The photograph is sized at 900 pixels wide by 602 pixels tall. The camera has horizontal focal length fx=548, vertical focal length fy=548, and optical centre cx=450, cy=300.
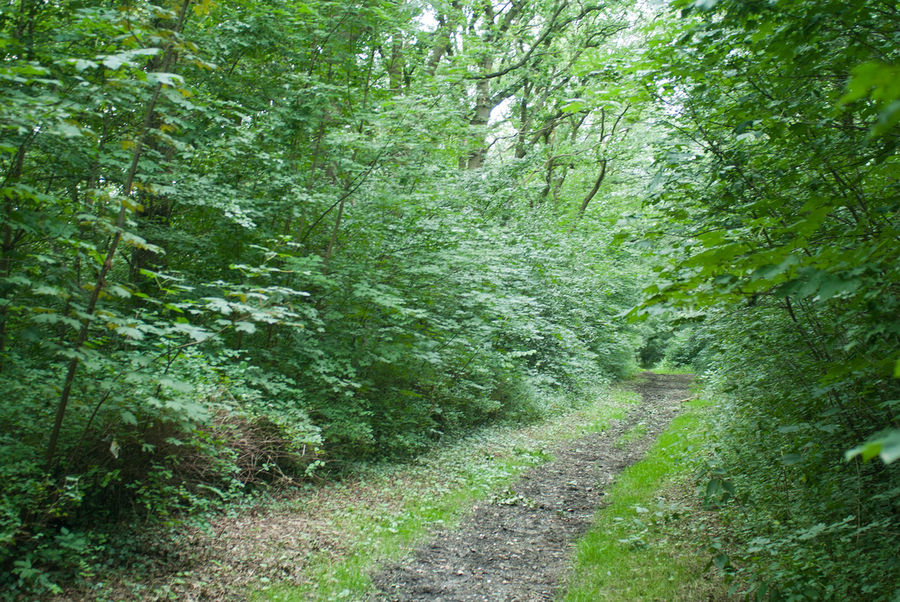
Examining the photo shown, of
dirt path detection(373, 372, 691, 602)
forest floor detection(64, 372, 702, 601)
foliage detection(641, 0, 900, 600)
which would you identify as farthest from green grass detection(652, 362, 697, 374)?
foliage detection(641, 0, 900, 600)

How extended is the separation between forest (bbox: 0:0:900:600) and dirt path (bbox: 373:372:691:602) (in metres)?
1.74

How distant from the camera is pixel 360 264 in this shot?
364 inches

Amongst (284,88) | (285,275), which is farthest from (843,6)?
(284,88)

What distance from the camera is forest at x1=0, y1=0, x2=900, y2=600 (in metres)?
3.55

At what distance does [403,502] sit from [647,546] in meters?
3.17

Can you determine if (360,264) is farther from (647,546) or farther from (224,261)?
(647,546)

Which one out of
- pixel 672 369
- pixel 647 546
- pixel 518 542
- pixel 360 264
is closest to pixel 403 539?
pixel 518 542

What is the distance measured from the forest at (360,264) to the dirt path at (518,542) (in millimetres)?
1742

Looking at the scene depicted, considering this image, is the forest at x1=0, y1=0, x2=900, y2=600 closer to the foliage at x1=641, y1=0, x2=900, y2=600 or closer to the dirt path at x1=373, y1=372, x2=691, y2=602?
the foliage at x1=641, y1=0, x2=900, y2=600

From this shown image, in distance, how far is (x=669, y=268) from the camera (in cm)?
370

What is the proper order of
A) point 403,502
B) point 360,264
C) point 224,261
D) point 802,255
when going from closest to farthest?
point 802,255
point 403,502
point 224,261
point 360,264

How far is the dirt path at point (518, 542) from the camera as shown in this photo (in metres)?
5.17

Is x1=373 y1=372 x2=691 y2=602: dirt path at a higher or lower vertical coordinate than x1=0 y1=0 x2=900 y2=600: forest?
lower

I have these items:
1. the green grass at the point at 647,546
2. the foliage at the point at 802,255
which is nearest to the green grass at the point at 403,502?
the green grass at the point at 647,546
